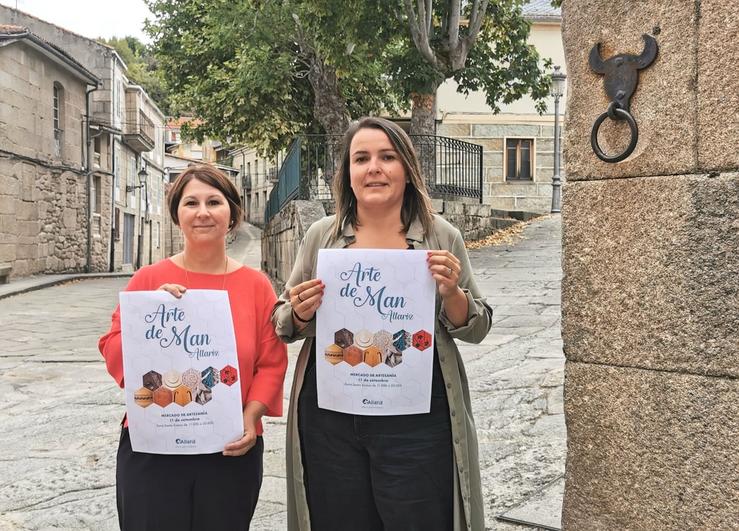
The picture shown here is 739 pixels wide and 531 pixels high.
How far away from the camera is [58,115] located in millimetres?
22172

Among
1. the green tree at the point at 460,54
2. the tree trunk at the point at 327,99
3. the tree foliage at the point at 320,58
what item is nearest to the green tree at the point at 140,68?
the tree foliage at the point at 320,58

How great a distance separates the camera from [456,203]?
14977 mm

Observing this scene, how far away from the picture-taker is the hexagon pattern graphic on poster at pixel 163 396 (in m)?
2.06

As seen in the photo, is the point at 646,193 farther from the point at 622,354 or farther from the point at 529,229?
the point at 529,229

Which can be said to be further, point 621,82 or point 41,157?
point 41,157

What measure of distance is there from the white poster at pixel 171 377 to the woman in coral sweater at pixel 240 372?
6 cm

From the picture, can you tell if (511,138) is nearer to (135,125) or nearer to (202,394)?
(135,125)

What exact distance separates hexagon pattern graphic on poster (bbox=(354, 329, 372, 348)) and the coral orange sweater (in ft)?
1.08

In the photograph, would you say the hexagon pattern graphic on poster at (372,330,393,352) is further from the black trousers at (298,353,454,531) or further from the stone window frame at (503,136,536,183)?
the stone window frame at (503,136,536,183)

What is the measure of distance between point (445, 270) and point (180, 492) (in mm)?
1017

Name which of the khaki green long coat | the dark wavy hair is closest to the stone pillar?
the khaki green long coat

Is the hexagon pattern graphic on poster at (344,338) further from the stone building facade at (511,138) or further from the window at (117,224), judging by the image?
the window at (117,224)

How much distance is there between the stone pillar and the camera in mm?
1900

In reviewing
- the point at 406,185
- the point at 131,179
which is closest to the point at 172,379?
the point at 406,185
